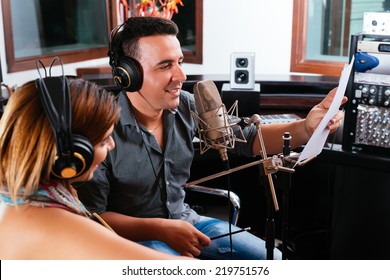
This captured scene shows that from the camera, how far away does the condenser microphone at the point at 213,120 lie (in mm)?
1269

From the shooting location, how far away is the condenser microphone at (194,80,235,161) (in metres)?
1.27

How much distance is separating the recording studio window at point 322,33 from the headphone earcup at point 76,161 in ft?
10.6

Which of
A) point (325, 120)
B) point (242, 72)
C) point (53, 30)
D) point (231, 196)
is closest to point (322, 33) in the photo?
→ point (242, 72)

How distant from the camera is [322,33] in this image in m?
4.04

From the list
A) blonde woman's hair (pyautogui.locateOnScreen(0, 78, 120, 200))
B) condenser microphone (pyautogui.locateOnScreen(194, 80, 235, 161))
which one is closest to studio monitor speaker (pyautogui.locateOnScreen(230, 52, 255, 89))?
condenser microphone (pyautogui.locateOnScreen(194, 80, 235, 161))

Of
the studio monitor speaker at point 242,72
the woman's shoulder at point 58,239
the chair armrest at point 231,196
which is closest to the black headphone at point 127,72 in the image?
the chair armrest at point 231,196

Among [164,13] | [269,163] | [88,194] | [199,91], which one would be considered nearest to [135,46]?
[199,91]

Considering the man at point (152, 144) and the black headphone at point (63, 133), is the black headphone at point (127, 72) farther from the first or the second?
the black headphone at point (63, 133)

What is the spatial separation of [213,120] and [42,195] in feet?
1.74

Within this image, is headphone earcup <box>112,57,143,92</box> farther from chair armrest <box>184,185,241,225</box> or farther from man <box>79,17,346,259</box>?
chair armrest <box>184,185,241,225</box>
